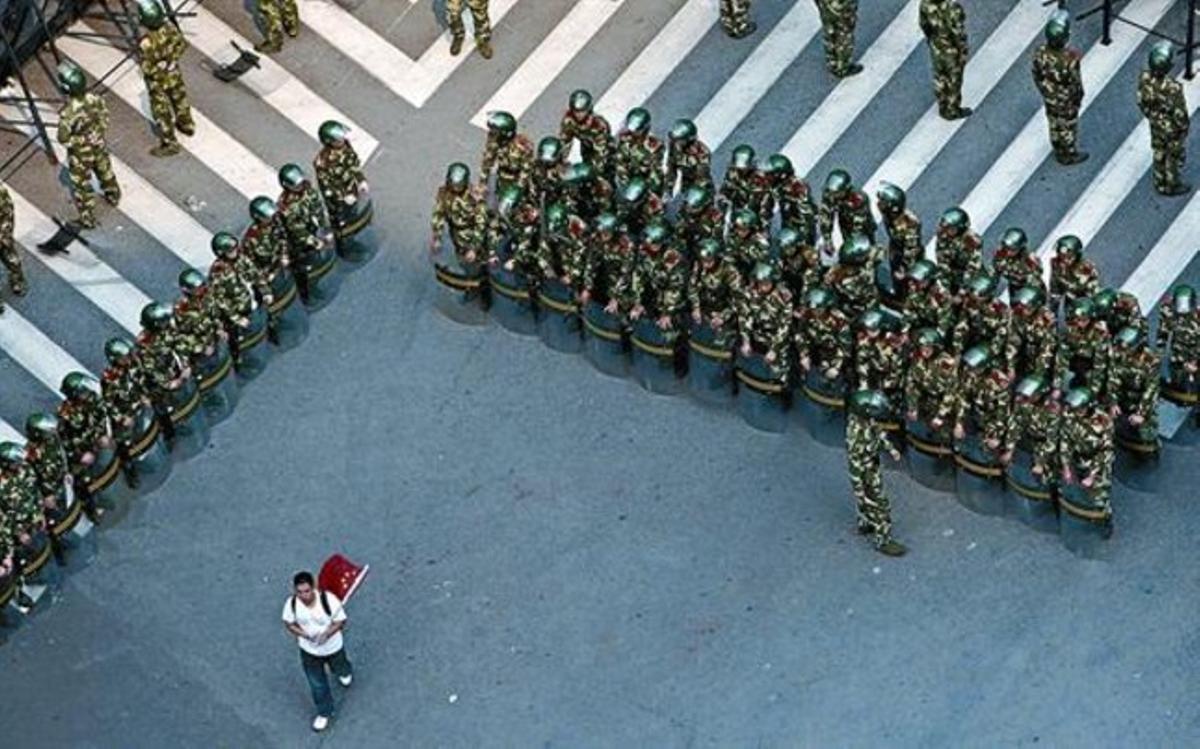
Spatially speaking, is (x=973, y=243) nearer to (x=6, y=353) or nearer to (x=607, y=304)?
(x=607, y=304)

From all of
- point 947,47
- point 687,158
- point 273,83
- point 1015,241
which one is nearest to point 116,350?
point 273,83

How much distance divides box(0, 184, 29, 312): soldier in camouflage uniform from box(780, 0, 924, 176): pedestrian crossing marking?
32.5ft

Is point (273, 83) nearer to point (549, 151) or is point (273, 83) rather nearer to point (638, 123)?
point (549, 151)

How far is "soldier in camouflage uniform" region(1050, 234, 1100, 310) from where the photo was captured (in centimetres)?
4847

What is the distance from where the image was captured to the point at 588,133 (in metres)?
51.5

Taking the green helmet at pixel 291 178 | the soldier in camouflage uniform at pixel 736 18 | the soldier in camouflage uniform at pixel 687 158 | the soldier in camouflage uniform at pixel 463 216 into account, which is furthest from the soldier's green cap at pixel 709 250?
the soldier in camouflage uniform at pixel 736 18

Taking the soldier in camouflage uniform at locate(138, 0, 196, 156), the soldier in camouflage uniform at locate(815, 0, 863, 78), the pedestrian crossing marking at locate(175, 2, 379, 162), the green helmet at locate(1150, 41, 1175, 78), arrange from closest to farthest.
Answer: the green helmet at locate(1150, 41, 1175, 78) → the soldier in camouflage uniform at locate(815, 0, 863, 78) → the soldier in camouflage uniform at locate(138, 0, 196, 156) → the pedestrian crossing marking at locate(175, 2, 379, 162)

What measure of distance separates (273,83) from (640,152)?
6211 millimetres

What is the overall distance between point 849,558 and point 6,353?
11.4 meters

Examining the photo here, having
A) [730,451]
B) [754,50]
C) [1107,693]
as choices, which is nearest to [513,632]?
[730,451]

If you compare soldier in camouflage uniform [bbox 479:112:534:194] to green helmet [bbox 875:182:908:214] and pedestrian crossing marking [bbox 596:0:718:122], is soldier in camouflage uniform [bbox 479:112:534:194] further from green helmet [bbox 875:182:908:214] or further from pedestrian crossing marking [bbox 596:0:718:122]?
green helmet [bbox 875:182:908:214]

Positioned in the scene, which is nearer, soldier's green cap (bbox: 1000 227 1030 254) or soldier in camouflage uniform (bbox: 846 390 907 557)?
soldier in camouflage uniform (bbox: 846 390 907 557)

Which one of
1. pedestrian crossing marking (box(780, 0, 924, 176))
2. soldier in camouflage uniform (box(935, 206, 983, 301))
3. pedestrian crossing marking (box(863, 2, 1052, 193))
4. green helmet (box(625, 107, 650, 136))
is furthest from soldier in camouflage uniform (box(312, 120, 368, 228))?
soldier in camouflage uniform (box(935, 206, 983, 301))

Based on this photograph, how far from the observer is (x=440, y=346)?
51438 millimetres
